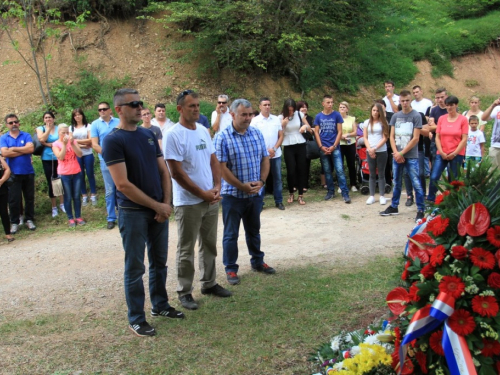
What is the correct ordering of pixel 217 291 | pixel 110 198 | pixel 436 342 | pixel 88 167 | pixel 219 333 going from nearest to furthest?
pixel 436 342 < pixel 219 333 < pixel 217 291 < pixel 110 198 < pixel 88 167

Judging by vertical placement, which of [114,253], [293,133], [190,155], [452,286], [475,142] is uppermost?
[293,133]

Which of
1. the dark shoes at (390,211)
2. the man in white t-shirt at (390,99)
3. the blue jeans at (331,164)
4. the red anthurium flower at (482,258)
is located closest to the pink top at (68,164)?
the blue jeans at (331,164)

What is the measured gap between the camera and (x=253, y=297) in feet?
17.9

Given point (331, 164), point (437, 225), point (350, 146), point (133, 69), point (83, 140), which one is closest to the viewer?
point (437, 225)

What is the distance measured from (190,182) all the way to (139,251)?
883 millimetres

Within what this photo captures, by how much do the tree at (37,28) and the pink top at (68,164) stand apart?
513 centimetres

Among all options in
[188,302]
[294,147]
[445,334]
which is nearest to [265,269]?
[188,302]

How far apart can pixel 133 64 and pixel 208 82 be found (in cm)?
251

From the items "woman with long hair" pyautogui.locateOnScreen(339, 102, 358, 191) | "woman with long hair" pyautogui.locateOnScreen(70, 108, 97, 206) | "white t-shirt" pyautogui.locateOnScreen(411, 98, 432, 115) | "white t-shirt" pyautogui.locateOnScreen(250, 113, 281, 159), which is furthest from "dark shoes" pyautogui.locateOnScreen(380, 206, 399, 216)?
"woman with long hair" pyautogui.locateOnScreen(70, 108, 97, 206)

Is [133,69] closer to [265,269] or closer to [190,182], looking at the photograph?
[265,269]

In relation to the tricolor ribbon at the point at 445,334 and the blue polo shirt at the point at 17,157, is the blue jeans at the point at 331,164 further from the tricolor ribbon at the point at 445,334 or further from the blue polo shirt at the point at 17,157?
the tricolor ribbon at the point at 445,334

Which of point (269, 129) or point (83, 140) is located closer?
point (269, 129)

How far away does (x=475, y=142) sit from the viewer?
9.14 m

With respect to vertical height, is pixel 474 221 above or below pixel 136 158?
below
